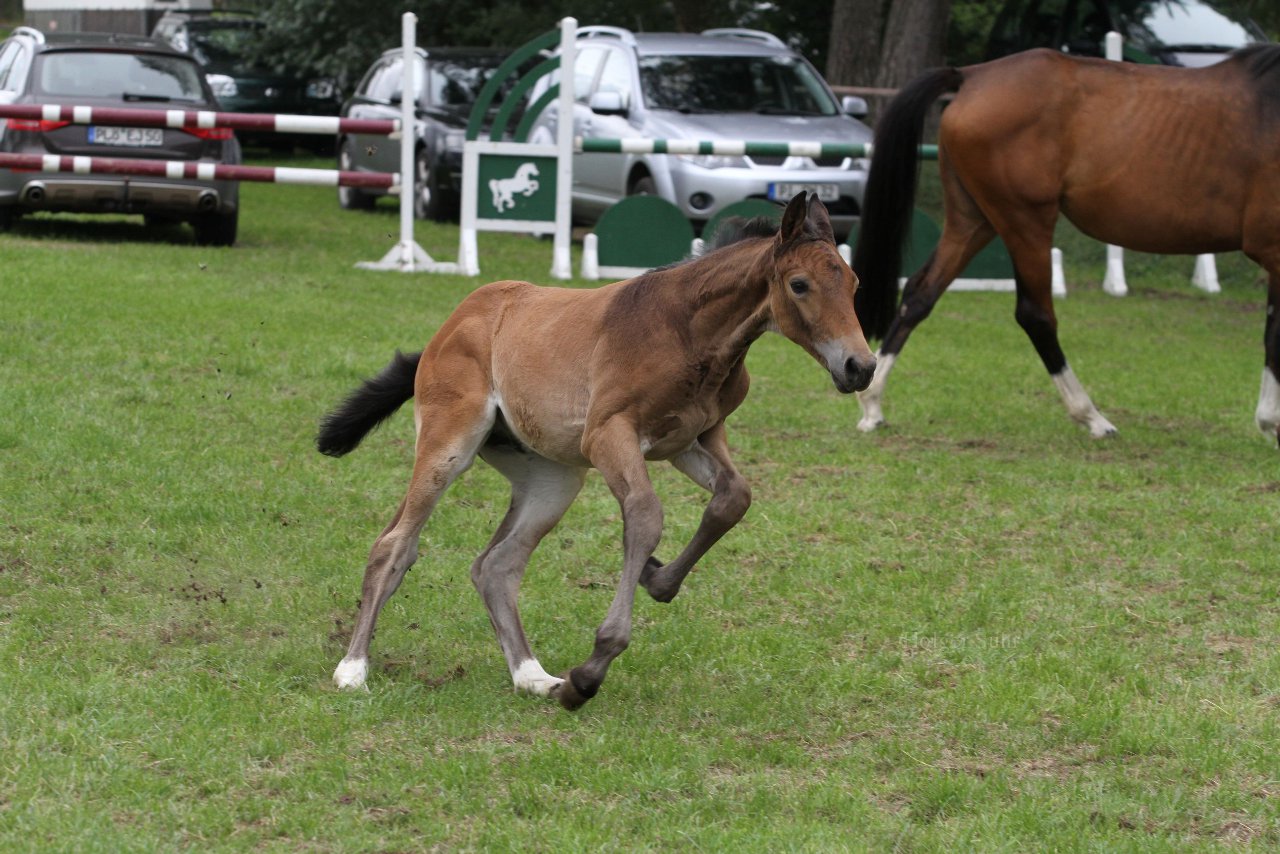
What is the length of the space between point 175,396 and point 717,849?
5.50 metres

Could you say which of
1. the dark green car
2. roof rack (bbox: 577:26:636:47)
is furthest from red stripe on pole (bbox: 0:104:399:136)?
the dark green car

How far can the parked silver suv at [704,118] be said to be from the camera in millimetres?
14609

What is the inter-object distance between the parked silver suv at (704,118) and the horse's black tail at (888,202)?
4.73 metres

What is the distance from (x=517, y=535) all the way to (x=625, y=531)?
0.80 metres

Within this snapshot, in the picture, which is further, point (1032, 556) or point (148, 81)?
point (148, 81)

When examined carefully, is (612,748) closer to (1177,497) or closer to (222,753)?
(222,753)

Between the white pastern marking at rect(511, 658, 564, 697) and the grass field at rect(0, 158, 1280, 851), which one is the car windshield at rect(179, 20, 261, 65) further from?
the white pastern marking at rect(511, 658, 564, 697)

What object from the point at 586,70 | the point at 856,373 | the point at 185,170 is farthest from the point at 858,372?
the point at 586,70

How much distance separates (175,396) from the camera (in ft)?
28.4

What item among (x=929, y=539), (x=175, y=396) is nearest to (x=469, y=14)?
(x=175, y=396)

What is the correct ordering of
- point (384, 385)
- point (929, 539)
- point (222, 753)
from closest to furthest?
point (222, 753) < point (384, 385) < point (929, 539)

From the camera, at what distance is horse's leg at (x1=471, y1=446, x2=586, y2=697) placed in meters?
5.19

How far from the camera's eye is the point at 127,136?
14.0m

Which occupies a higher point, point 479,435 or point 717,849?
point 479,435
